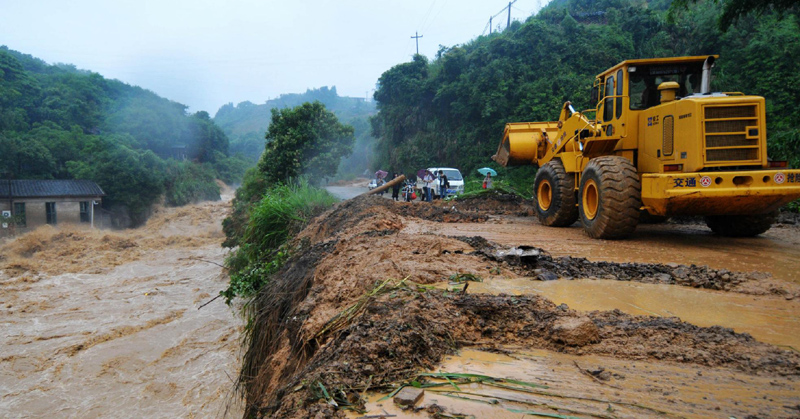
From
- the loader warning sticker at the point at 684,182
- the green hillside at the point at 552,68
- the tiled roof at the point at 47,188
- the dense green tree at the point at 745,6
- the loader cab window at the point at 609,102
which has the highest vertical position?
the green hillside at the point at 552,68

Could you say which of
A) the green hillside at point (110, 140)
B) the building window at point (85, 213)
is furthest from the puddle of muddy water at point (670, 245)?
the green hillside at point (110, 140)

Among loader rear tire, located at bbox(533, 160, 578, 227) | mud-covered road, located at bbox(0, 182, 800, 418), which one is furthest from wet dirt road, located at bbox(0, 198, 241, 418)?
loader rear tire, located at bbox(533, 160, 578, 227)

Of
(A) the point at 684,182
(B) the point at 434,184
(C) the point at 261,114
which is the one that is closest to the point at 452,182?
(B) the point at 434,184

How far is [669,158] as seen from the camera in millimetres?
6723

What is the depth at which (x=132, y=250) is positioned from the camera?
25500 mm

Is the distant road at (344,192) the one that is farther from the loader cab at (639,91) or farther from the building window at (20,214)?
the building window at (20,214)

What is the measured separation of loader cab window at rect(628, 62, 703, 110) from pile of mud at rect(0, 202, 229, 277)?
21712 mm

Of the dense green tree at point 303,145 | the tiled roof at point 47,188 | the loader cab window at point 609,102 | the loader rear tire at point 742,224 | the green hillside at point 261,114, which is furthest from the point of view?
the green hillside at point 261,114

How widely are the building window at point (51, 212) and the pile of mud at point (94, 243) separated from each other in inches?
45.2

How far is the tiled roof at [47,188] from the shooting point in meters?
28.6

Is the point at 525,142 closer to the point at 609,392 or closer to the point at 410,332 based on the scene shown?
the point at 410,332

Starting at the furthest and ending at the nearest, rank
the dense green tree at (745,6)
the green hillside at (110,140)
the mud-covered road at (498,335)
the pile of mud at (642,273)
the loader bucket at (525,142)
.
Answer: the green hillside at (110,140), the loader bucket at (525,142), the dense green tree at (745,6), the pile of mud at (642,273), the mud-covered road at (498,335)

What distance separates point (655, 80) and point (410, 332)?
6.79m

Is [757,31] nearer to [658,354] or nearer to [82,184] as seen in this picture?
[658,354]
